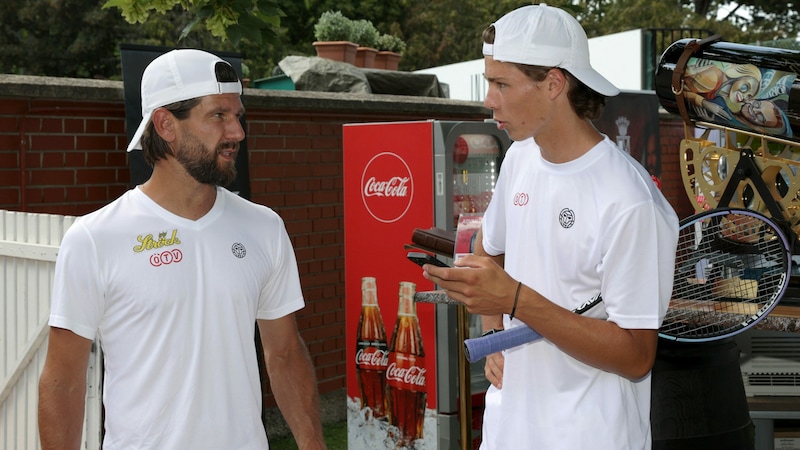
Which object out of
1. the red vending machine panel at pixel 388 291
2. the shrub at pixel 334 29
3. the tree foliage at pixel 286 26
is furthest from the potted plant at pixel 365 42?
the tree foliage at pixel 286 26

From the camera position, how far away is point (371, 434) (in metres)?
6.09

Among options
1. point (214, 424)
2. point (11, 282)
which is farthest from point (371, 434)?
point (214, 424)

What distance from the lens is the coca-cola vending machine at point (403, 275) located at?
5613 mm

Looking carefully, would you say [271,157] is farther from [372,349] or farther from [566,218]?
[566,218]

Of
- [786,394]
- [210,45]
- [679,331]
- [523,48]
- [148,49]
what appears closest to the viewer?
[523,48]

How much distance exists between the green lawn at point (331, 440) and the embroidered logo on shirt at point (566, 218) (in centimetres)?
462

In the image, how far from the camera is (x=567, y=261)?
2.35 metres

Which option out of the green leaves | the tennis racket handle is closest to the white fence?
the green leaves

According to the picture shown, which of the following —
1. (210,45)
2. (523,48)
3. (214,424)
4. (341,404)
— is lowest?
(341,404)

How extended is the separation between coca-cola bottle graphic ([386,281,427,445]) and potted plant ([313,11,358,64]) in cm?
569

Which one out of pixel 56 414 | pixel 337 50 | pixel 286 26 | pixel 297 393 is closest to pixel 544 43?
pixel 297 393

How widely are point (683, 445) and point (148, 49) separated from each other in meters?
3.30

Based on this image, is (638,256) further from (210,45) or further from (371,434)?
(210,45)

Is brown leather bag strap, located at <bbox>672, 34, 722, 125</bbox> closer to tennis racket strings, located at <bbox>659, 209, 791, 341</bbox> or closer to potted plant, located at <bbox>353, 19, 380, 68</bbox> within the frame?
tennis racket strings, located at <bbox>659, 209, 791, 341</bbox>
